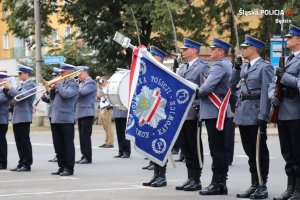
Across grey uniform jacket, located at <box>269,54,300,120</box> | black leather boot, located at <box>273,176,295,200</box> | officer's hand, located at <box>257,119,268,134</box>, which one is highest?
grey uniform jacket, located at <box>269,54,300,120</box>

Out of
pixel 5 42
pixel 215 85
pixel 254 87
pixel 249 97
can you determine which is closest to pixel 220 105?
pixel 215 85

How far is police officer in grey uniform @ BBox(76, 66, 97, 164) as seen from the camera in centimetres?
1664

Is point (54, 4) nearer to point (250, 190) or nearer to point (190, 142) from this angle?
point (190, 142)

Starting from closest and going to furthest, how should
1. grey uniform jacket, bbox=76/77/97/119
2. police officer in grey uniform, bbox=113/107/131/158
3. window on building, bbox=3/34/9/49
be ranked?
grey uniform jacket, bbox=76/77/97/119 < police officer in grey uniform, bbox=113/107/131/158 < window on building, bbox=3/34/9/49

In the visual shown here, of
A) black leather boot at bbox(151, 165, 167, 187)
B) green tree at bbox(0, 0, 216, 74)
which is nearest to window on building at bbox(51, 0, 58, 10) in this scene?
green tree at bbox(0, 0, 216, 74)

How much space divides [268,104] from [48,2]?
29.2m

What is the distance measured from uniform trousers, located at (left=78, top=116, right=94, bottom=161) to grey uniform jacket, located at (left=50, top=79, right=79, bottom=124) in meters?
2.74

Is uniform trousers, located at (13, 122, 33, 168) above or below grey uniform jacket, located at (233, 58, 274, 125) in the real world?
below

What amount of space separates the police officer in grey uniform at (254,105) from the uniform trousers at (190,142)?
3.08 ft

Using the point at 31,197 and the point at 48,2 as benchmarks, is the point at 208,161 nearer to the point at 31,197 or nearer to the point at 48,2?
the point at 31,197

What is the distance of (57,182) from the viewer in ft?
42.0

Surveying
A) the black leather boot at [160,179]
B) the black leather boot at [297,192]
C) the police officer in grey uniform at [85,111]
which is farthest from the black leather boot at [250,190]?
the police officer in grey uniform at [85,111]

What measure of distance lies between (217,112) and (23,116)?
5.00 m

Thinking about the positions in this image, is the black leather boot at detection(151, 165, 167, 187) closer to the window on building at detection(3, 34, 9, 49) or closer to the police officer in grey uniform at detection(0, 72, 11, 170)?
the police officer in grey uniform at detection(0, 72, 11, 170)
